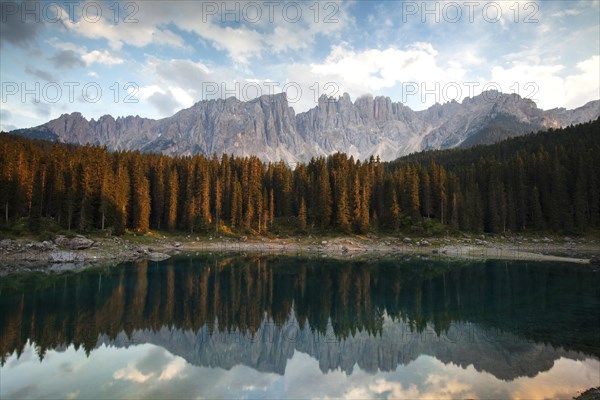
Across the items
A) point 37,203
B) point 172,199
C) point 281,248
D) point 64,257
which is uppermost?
point 172,199

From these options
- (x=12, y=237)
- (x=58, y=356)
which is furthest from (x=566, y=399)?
(x=12, y=237)

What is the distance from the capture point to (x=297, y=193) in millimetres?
106875

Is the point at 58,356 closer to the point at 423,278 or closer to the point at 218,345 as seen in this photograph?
the point at 218,345

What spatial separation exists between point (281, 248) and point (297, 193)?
93.5 feet

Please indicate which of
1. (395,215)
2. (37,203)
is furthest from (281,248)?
(37,203)

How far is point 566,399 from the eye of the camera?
50.6ft

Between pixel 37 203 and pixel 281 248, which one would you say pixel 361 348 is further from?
pixel 37 203

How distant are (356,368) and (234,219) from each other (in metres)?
77.1

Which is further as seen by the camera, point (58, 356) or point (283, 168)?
point (283, 168)

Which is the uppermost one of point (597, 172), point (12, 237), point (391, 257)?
point (597, 172)

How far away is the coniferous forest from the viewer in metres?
74.5

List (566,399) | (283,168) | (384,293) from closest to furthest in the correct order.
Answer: (566,399)
(384,293)
(283,168)

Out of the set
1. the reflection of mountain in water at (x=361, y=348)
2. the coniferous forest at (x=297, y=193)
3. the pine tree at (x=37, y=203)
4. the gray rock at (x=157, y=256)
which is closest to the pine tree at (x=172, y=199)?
the coniferous forest at (x=297, y=193)

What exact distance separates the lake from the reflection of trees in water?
179 millimetres
